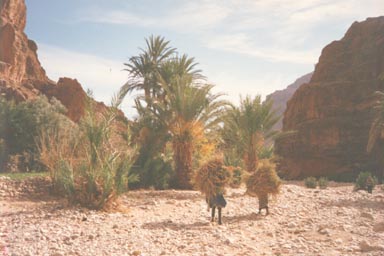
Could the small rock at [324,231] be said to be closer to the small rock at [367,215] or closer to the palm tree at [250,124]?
the small rock at [367,215]

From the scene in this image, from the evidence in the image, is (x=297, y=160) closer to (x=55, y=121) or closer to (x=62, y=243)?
(x=55, y=121)

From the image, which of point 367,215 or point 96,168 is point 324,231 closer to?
point 367,215

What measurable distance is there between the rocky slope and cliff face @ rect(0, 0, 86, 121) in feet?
76.4

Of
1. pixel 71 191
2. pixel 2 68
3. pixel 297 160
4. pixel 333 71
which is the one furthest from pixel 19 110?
pixel 333 71

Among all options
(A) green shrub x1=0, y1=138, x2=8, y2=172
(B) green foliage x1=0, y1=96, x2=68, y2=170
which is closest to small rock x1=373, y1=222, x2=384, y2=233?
(B) green foliage x1=0, y1=96, x2=68, y2=170

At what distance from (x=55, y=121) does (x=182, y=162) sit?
38.4 feet

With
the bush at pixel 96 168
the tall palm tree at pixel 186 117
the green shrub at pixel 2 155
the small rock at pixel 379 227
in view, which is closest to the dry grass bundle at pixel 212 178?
the bush at pixel 96 168

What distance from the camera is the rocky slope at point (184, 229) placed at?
17.2ft

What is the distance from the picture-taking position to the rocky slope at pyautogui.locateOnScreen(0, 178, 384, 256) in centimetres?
523

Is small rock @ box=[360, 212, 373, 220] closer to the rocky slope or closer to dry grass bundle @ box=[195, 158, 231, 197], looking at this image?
the rocky slope

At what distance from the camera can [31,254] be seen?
4766 mm

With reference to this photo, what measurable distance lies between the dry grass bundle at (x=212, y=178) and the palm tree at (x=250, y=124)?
20.0ft

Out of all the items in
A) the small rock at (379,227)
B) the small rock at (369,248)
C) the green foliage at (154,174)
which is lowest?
the small rock at (369,248)

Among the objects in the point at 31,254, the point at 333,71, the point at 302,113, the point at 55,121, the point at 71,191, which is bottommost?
the point at 31,254
